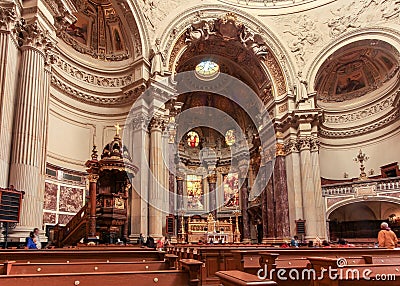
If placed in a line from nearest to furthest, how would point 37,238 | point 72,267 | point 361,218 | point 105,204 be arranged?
point 72,267
point 37,238
point 105,204
point 361,218

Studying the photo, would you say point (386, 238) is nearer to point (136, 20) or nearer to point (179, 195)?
point (136, 20)

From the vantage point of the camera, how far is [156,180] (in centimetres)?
1492

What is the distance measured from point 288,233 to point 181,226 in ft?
23.1

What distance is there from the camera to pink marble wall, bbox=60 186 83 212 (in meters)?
→ 14.7

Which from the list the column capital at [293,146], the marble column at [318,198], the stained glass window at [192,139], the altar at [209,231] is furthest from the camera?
the stained glass window at [192,139]

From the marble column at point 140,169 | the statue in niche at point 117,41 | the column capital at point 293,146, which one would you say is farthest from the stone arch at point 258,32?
the marble column at point 140,169

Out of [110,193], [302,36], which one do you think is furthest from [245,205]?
[110,193]

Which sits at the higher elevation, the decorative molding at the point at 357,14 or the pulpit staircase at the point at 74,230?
the decorative molding at the point at 357,14

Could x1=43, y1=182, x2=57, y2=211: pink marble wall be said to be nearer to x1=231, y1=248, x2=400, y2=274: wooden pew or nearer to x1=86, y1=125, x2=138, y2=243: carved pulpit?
x1=86, y1=125, x2=138, y2=243: carved pulpit

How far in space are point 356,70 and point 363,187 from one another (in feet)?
26.1

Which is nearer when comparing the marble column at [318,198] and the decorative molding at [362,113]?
the marble column at [318,198]

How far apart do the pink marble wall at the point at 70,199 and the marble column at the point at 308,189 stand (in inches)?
437

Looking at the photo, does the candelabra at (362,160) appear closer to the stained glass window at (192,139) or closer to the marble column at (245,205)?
the marble column at (245,205)

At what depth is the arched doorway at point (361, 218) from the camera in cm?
1927
